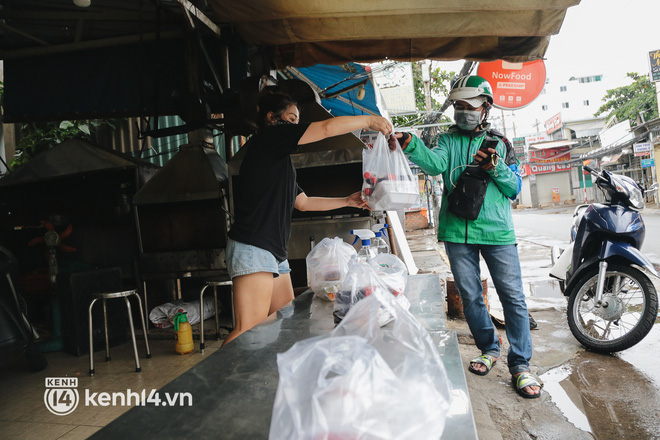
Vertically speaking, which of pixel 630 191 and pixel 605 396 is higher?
pixel 630 191

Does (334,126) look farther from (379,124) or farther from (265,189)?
(265,189)

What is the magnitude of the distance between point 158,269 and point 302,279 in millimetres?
2060

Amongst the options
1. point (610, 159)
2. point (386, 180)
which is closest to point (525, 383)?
point (386, 180)

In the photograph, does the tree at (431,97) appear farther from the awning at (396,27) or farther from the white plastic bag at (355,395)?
the white plastic bag at (355,395)

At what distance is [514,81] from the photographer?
555 centimetres

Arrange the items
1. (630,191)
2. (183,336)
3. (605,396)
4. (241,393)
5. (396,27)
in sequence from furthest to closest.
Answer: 1. (183,336)
2. (630,191)
3. (396,27)
4. (605,396)
5. (241,393)

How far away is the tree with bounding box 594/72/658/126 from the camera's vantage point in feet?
80.4

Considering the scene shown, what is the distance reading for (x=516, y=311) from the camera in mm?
2773

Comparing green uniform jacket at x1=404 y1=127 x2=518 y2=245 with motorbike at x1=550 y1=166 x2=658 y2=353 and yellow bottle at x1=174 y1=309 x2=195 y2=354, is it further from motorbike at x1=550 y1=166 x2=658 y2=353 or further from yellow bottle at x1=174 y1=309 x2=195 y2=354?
yellow bottle at x1=174 y1=309 x2=195 y2=354

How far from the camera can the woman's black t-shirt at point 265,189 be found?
6.77ft

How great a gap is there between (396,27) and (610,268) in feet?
8.77

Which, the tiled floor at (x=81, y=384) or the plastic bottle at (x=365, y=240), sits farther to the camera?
the tiled floor at (x=81, y=384)

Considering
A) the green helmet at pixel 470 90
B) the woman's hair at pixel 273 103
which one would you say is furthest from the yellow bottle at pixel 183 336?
the green helmet at pixel 470 90

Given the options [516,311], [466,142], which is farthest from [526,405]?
[466,142]
